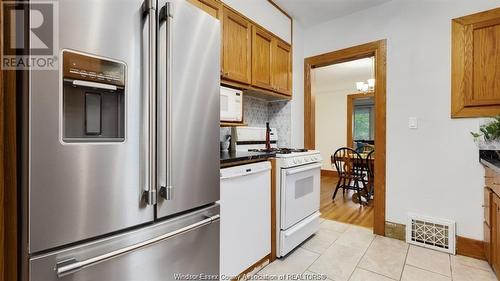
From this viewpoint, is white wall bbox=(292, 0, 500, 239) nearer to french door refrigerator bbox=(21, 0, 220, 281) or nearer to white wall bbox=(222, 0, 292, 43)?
white wall bbox=(222, 0, 292, 43)

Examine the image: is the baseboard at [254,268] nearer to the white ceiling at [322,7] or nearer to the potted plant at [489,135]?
the potted plant at [489,135]

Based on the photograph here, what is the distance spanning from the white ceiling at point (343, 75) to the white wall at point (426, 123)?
1.30 m

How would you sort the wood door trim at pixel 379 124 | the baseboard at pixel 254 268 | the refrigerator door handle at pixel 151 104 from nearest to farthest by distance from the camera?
the refrigerator door handle at pixel 151 104, the baseboard at pixel 254 268, the wood door trim at pixel 379 124

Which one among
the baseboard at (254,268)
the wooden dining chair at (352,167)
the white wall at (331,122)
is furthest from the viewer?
the white wall at (331,122)

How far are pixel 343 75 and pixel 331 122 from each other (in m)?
1.53

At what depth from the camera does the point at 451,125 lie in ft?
7.16

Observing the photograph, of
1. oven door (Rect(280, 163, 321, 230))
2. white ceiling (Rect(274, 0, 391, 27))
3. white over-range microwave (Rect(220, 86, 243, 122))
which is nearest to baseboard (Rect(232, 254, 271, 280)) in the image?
oven door (Rect(280, 163, 321, 230))

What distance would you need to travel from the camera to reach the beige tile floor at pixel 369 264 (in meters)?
1.79

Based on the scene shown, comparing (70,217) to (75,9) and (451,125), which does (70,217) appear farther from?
(451,125)

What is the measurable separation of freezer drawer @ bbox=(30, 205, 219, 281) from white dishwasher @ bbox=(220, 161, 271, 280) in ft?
0.84

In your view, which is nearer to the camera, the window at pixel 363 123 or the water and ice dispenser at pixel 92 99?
the water and ice dispenser at pixel 92 99
